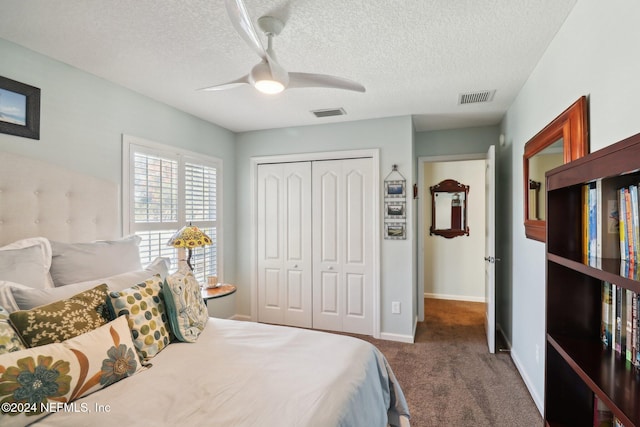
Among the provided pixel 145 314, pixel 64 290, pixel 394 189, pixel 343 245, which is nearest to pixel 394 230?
pixel 394 189

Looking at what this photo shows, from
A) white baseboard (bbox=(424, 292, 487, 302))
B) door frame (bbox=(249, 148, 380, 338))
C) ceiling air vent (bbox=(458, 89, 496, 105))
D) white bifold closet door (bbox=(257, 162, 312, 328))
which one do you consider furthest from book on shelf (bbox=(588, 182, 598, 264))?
white baseboard (bbox=(424, 292, 487, 302))

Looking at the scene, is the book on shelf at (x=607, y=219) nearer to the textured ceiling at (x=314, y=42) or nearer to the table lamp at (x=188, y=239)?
the textured ceiling at (x=314, y=42)

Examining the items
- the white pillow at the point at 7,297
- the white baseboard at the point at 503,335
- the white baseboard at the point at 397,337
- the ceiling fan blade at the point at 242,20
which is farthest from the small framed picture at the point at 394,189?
the white pillow at the point at 7,297

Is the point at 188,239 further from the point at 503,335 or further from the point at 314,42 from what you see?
the point at 503,335

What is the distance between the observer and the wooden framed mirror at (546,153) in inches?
64.4

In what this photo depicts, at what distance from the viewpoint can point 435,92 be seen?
9.64 ft

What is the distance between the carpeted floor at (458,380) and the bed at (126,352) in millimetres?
586

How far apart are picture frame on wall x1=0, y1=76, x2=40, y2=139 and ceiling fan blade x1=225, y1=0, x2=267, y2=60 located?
172 cm

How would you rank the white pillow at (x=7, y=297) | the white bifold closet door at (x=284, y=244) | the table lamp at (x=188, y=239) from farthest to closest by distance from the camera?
the white bifold closet door at (x=284, y=244)
the table lamp at (x=188, y=239)
the white pillow at (x=7, y=297)

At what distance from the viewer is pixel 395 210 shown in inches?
144

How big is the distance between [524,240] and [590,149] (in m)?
1.35

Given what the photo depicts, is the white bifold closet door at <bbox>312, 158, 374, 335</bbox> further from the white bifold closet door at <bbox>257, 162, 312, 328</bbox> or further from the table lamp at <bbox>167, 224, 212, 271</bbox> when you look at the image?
the table lamp at <bbox>167, 224, 212, 271</bbox>

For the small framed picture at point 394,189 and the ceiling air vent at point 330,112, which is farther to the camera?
the small framed picture at point 394,189

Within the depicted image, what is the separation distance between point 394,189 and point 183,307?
8.40 ft
